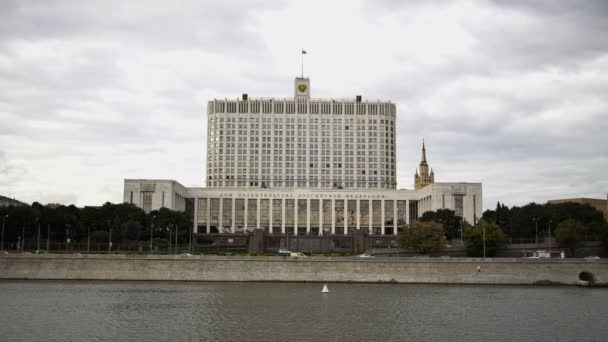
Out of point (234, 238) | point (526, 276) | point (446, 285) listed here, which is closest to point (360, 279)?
point (446, 285)

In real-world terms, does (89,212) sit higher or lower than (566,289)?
higher

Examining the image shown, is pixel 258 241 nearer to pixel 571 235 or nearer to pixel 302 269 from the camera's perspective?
pixel 302 269

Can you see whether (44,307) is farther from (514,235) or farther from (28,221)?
(514,235)

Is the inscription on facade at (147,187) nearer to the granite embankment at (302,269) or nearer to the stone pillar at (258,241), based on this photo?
the stone pillar at (258,241)

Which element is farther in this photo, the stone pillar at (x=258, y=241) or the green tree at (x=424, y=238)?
the stone pillar at (x=258, y=241)

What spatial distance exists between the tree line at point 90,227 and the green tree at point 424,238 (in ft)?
152

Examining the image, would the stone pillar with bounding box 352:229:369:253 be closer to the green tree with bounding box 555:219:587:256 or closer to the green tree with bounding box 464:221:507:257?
the green tree with bounding box 464:221:507:257

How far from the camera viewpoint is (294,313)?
6134 cm

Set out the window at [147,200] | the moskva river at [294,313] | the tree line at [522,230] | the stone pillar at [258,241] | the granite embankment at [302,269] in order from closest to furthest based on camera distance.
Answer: the moskva river at [294,313]
the granite embankment at [302,269]
the tree line at [522,230]
the stone pillar at [258,241]
the window at [147,200]

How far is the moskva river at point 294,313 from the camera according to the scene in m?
50.5

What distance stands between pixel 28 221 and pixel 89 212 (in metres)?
17.0

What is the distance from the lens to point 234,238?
180 m

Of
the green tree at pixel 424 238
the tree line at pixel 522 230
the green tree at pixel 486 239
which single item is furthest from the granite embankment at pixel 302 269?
the green tree at pixel 424 238

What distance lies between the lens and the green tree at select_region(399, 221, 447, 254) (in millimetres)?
118625
